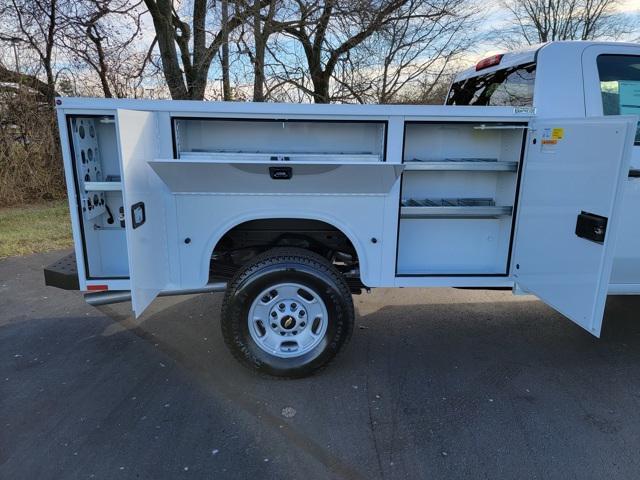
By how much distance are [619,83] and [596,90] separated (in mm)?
224

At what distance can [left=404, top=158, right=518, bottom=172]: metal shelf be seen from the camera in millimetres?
3098

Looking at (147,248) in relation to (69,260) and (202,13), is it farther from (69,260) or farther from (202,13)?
(202,13)

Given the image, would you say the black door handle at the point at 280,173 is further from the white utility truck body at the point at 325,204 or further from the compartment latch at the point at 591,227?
the compartment latch at the point at 591,227

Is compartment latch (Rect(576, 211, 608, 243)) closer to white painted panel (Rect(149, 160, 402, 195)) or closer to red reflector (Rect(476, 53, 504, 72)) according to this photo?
white painted panel (Rect(149, 160, 402, 195))

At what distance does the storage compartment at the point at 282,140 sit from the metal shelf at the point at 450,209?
1.42 feet

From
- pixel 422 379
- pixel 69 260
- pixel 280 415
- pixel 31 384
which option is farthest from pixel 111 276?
pixel 422 379

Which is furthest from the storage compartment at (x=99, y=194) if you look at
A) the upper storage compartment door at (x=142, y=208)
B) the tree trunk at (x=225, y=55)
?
the tree trunk at (x=225, y=55)

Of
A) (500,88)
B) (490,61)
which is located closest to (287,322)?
(500,88)

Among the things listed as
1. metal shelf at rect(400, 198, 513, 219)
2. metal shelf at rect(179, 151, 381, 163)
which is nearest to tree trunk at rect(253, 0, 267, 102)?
metal shelf at rect(179, 151, 381, 163)

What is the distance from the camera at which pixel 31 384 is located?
3225mm

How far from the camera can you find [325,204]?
305 cm

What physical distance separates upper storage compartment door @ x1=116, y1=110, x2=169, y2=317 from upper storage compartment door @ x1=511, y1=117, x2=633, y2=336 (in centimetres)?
245

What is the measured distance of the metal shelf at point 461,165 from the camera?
3098 millimetres

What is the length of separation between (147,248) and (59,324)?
2.09 metres
